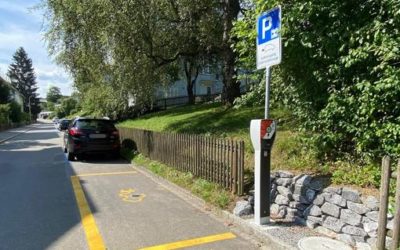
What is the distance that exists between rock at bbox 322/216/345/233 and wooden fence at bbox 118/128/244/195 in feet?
6.18

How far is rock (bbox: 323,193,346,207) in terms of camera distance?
Result: 183 inches

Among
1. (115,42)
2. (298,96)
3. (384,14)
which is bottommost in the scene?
(298,96)

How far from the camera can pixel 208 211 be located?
649 centimetres

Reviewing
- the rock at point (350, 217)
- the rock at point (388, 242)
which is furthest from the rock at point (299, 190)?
the rock at point (388, 242)

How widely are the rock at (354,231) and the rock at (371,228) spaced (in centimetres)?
6

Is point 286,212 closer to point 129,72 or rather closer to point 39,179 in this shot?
point 39,179

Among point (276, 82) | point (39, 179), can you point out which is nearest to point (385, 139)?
point (276, 82)

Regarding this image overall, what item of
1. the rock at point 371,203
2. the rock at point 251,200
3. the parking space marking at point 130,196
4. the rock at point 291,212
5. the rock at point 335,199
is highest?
the rock at point 371,203

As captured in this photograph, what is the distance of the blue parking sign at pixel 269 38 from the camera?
5.02 meters

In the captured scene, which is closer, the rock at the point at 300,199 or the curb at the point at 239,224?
the curb at the point at 239,224

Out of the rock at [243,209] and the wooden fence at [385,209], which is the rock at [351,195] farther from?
the rock at [243,209]

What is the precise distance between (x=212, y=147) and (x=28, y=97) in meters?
103

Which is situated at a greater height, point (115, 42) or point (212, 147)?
point (115, 42)

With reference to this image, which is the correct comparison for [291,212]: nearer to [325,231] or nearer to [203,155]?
[325,231]
